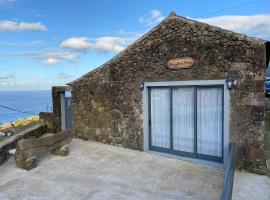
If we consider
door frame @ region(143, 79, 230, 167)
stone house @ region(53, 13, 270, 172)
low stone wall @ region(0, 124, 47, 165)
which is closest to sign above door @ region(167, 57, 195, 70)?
stone house @ region(53, 13, 270, 172)

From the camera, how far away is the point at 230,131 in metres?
6.05

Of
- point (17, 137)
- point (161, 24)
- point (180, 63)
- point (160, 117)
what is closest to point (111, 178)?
point (160, 117)

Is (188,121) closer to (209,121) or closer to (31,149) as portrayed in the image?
(209,121)

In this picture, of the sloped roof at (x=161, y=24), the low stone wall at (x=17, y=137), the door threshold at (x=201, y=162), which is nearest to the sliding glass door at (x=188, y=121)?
the door threshold at (x=201, y=162)

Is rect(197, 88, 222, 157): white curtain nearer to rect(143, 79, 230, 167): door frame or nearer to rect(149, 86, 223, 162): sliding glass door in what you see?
rect(149, 86, 223, 162): sliding glass door

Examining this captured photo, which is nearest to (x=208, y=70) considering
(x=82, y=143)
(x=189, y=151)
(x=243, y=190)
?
(x=189, y=151)

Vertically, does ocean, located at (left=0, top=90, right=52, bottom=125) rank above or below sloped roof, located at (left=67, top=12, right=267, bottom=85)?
below

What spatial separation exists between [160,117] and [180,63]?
1739 millimetres

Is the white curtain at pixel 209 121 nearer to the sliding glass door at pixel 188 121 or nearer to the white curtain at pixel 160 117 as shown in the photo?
the sliding glass door at pixel 188 121

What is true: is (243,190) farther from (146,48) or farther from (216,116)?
(146,48)

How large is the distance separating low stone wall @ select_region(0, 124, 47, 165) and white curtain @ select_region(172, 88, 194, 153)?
509 cm

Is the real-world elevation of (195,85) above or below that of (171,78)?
below

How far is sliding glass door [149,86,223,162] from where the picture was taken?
6.39 meters

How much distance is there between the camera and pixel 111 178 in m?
5.72
